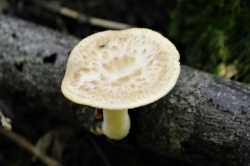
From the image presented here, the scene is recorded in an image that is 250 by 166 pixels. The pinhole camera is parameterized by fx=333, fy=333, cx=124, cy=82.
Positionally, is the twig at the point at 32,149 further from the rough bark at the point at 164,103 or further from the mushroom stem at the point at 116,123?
the mushroom stem at the point at 116,123

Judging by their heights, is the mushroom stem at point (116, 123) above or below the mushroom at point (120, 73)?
below

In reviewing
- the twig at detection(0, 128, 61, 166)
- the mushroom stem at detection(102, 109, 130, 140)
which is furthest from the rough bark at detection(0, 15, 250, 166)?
the twig at detection(0, 128, 61, 166)

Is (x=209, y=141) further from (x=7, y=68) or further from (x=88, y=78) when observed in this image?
(x=7, y=68)

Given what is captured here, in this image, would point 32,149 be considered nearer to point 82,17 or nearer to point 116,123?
point 116,123

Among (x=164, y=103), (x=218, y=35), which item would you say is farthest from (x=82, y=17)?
(x=164, y=103)

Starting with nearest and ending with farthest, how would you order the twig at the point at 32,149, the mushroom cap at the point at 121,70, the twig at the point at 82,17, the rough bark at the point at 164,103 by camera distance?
the mushroom cap at the point at 121,70 < the rough bark at the point at 164,103 < the twig at the point at 32,149 < the twig at the point at 82,17

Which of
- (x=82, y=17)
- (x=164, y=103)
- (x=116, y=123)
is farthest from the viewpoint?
(x=82, y=17)

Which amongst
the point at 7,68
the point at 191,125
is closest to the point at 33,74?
the point at 7,68

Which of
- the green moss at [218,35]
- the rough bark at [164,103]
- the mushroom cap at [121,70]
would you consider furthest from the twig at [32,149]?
the green moss at [218,35]
